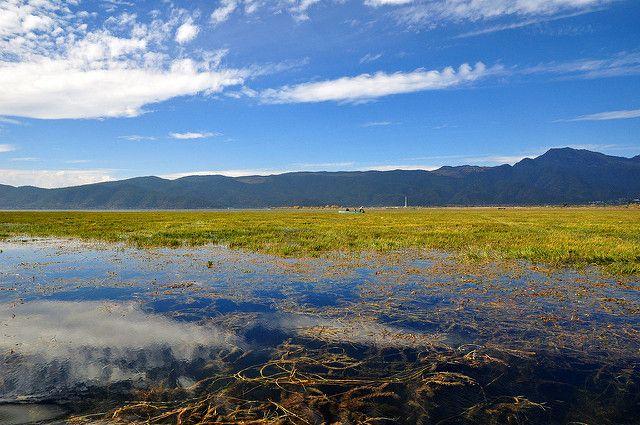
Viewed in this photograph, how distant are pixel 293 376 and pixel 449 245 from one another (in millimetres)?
25975

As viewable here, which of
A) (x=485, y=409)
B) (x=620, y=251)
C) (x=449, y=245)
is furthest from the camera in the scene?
(x=449, y=245)

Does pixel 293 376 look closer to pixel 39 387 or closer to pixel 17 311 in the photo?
pixel 39 387

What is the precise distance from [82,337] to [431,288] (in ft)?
39.8

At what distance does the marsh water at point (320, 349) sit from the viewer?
633cm

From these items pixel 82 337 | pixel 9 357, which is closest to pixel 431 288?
pixel 82 337

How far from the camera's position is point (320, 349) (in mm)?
9000

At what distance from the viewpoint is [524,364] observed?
26.7 ft

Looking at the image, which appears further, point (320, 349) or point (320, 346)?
point (320, 346)

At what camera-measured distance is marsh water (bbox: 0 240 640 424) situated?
6328 mm

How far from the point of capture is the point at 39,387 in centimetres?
696

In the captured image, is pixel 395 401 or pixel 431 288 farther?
pixel 431 288

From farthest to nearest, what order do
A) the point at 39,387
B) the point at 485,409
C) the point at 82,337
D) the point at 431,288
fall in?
1. the point at 431,288
2. the point at 82,337
3. the point at 39,387
4. the point at 485,409

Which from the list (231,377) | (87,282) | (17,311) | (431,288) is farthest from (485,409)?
(87,282)

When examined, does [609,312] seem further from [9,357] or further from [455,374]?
[9,357]
